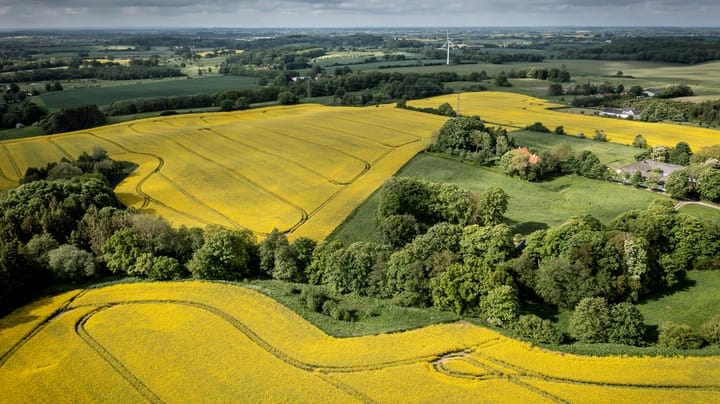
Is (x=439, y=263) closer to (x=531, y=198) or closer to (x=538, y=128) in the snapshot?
(x=531, y=198)

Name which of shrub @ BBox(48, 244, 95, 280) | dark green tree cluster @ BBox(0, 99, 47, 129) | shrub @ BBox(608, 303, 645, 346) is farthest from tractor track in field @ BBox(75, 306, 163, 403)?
dark green tree cluster @ BBox(0, 99, 47, 129)

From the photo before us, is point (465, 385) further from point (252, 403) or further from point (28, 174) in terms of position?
point (28, 174)

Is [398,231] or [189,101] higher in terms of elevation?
[189,101]

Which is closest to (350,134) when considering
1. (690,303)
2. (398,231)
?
(398,231)

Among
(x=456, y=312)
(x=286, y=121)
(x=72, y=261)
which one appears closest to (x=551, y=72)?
(x=286, y=121)

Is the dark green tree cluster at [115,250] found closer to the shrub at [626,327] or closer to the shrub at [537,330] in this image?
the shrub at [537,330]

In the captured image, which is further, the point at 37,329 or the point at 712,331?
the point at 37,329
